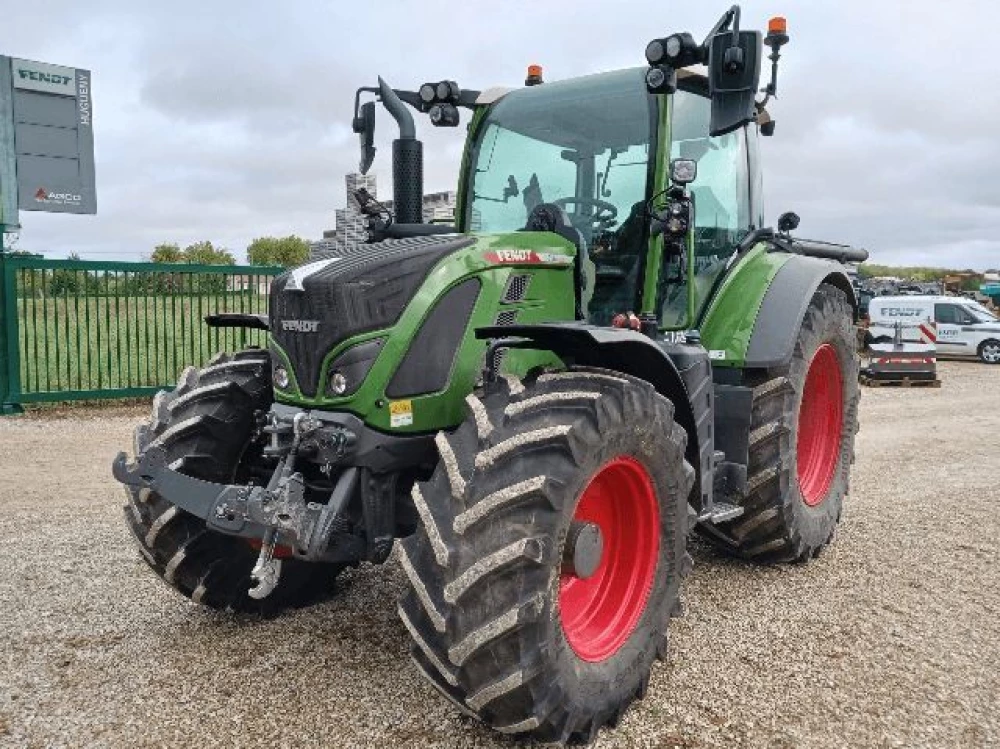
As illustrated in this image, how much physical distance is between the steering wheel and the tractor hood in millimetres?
1085

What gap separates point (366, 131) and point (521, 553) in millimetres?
2438

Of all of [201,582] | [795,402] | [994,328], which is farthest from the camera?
[994,328]

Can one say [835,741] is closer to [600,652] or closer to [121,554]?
[600,652]

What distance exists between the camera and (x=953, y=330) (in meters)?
22.0

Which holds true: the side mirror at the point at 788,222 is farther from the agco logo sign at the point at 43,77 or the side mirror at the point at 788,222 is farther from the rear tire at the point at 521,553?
the agco logo sign at the point at 43,77

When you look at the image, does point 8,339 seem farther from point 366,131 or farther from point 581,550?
point 581,550

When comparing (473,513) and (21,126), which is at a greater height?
(21,126)

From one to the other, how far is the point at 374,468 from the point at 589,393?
83 cm

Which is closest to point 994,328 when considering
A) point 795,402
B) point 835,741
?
point 795,402

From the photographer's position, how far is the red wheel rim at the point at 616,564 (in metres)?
3.23

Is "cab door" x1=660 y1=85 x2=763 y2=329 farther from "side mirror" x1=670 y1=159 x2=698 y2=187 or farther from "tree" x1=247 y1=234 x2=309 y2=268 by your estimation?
"tree" x1=247 y1=234 x2=309 y2=268

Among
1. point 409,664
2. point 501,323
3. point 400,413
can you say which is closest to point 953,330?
point 501,323

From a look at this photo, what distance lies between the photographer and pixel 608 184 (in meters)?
4.30

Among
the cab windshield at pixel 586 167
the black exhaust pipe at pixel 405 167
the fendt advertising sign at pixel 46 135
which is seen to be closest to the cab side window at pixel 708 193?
the cab windshield at pixel 586 167
